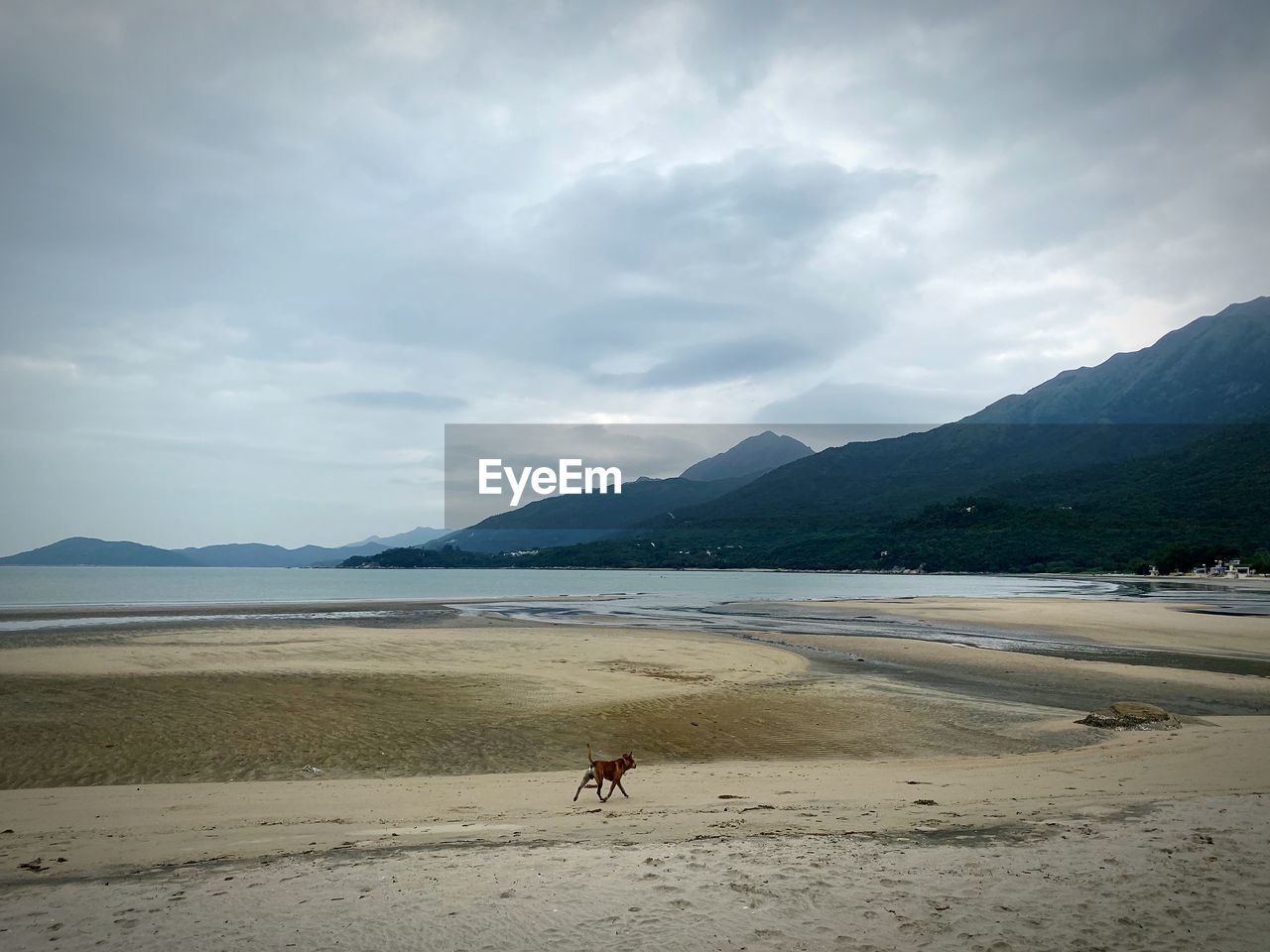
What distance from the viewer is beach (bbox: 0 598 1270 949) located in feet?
17.3

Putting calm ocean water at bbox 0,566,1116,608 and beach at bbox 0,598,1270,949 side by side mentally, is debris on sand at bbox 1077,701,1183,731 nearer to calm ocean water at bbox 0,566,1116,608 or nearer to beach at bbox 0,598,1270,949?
beach at bbox 0,598,1270,949

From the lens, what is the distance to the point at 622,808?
357 inches

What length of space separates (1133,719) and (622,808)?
1225cm

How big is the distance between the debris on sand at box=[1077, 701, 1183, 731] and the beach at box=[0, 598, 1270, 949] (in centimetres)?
59

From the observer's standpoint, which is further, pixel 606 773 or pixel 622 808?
pixel 606 773

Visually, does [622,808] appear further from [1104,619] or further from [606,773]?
[1104,619]

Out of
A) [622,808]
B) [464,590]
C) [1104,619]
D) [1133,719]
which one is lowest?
[464,590]

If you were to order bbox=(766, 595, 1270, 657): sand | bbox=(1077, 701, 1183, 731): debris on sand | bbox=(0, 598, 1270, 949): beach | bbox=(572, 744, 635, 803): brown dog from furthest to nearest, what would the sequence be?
bbox=(766, 595, 1270, 657): sand → bbox=(1077, 701, 1183, 731): debris on sand → bbox=(572, 744, 635, 803): brown dog → bbox=(0, 598, 1270, 949): beach

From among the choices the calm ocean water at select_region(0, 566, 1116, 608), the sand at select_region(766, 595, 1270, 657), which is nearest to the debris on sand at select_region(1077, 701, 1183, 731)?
the sand at select_region(766, 595, 1270, 657)

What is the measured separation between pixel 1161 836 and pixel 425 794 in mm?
8816

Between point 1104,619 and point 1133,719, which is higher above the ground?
point 1133,719

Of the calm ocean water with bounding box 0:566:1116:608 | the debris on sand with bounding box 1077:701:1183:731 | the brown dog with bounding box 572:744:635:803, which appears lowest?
the calm ocean water with bounding box 0:566:1116:608

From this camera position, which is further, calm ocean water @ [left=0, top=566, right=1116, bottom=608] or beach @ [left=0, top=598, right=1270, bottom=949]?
calm ocean water @ [left=0, top=566, right=1116, bottom=608]

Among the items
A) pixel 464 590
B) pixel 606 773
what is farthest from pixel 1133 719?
pixel 464 590
